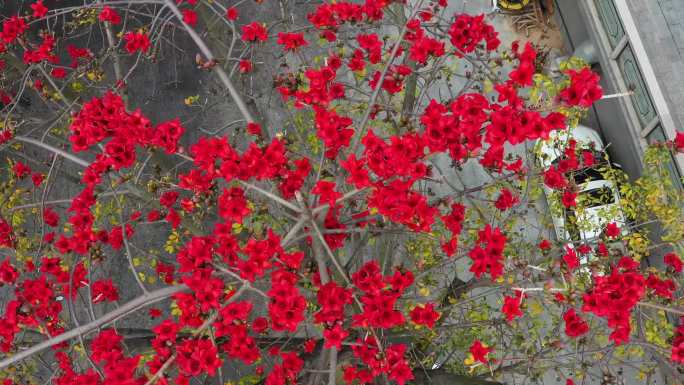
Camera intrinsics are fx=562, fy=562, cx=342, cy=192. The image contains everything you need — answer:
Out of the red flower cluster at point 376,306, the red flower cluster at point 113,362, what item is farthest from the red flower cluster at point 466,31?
the red flower cluster at point 113,362

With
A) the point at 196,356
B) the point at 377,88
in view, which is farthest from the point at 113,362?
the point at 377,88

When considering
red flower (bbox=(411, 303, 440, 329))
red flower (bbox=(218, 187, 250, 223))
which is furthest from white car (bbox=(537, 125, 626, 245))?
red flower (bbox=(218, 187, 250, 223))

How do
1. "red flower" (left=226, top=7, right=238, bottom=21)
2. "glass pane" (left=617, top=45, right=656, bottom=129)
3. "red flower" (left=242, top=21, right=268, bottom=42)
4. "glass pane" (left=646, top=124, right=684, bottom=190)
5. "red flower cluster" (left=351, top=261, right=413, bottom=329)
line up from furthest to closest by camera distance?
"glass pane" (left=617, top=45, right=656, bottom=129)
"glass pane" (left=646, top=124, right=684, bottom=190)
"red flower" (left=226, top=7, right=238, bottom=21)
"red flower" (left=242, top=21, right=268, bottom=42)
"red flower cluster" (left=351, top=261, right=413, bottom=329)

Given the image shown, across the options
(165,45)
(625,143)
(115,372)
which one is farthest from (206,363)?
(165,45)

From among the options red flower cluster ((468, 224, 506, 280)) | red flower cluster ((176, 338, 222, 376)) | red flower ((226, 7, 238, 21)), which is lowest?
red flower cluster ((468, 224, 506, 280))

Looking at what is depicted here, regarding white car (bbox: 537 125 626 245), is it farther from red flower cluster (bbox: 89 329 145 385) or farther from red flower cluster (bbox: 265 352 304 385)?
red flower cluster (bbox: 89 329 145 385)
